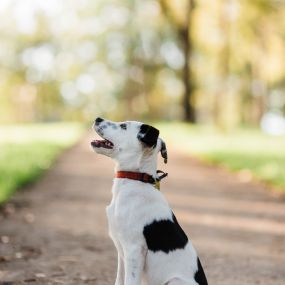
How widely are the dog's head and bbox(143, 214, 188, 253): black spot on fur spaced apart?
1.72 ft

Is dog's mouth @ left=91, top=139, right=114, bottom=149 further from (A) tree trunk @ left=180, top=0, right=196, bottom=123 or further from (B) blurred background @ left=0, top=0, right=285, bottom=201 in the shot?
(A) tree trunk @ left=180, top=0, right=196, bottom=123

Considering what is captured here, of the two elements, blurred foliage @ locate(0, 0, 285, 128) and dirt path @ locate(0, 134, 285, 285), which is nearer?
dirt path @ locate(0, 134, 285, 285)

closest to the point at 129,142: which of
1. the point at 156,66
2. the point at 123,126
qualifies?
the point at 123,126

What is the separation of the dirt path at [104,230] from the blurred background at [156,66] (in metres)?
5.09

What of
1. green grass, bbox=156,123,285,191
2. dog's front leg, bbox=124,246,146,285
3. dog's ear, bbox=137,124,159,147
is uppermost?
dog's ear, bbox=137,124,159,147

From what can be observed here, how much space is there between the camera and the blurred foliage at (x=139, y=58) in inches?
1323

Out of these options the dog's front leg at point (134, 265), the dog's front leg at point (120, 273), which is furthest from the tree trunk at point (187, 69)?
the dog's front leg at point (134, 265)

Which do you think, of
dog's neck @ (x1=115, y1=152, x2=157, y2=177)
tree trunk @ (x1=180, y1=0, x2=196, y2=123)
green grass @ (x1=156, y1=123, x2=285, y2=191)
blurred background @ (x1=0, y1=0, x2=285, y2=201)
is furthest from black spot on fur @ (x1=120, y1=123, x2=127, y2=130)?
tree trunk @ (x1=180, y1=0, x2=196, y2=123)

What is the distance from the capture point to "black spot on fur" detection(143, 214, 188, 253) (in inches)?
173

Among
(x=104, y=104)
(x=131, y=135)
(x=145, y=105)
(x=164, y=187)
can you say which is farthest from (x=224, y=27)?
(x=104, y=104)

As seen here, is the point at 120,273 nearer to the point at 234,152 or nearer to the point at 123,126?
the point at 123,126

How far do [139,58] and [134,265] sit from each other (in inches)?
2221

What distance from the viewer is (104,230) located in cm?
865

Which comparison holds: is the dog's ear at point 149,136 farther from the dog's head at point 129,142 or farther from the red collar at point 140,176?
the red collar at point 140,176
